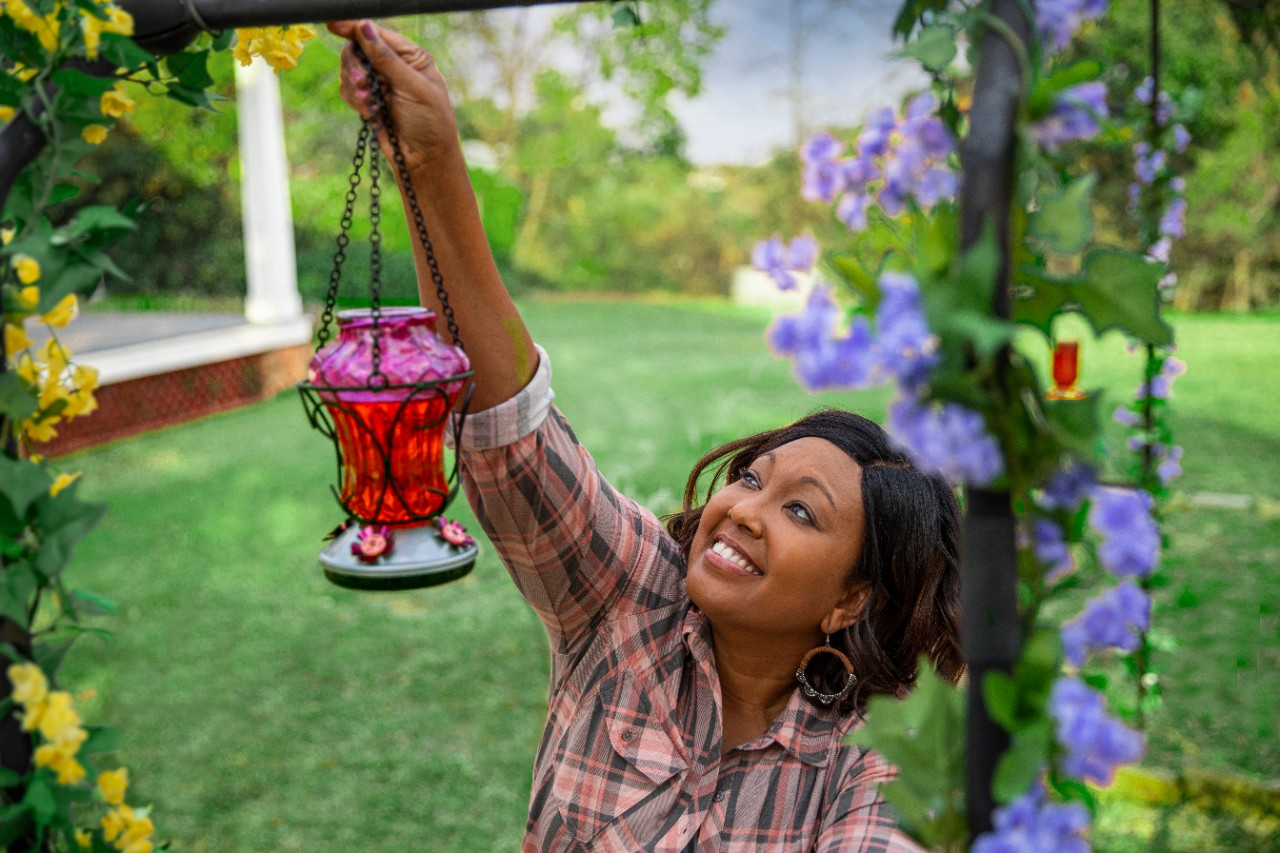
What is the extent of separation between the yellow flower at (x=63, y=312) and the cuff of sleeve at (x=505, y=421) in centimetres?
49

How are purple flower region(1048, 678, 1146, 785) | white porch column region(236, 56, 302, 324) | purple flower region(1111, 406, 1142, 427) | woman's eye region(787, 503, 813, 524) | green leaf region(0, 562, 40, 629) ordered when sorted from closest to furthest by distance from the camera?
purple flower region(1048, 678, 1146, 785), green leaf region(0, 562, 40, 629), woman's eye region(787, 503, 813, 524), purple flower region(1111, 406, 1142, 427), white porch column region(236, 56, 302, 324)

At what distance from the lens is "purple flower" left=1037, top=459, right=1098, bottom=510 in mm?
653

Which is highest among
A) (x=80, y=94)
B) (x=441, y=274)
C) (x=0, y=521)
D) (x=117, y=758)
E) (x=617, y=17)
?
(x=617, y=17)

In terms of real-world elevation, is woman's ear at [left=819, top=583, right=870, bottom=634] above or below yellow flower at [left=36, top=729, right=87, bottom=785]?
below

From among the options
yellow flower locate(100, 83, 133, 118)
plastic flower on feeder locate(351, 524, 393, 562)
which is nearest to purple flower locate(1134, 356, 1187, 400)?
plastic flower on feeder locate(351, 524, 393, 562)

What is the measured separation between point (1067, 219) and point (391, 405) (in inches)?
33.9

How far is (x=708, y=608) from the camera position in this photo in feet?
4.68

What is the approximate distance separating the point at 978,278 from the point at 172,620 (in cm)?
476

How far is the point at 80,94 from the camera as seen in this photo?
933 mm

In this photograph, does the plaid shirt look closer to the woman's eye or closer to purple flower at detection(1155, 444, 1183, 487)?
the woman's eye

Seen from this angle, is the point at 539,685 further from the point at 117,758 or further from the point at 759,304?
the point at 759,304

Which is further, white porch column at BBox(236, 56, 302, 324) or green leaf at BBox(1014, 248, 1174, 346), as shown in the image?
white porch column at BBox(236, 56, 302, 324)

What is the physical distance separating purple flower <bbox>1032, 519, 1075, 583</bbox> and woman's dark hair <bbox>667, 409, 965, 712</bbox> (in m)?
0.84

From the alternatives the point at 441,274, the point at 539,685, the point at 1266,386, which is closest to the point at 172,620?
the point at 539,685
